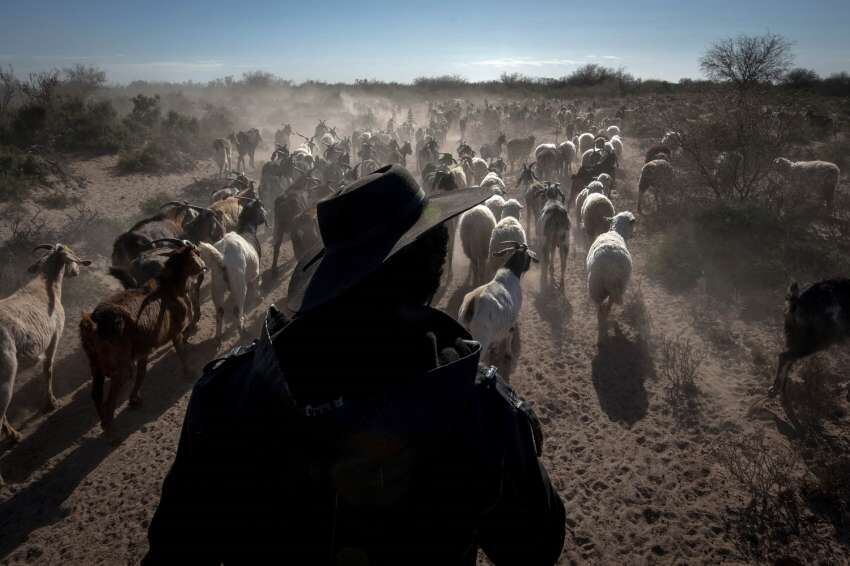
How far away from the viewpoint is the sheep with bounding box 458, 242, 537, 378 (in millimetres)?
5922

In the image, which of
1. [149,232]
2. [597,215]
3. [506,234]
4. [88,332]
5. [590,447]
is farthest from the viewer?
[597,215]

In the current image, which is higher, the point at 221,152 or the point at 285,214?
the point at 221,152

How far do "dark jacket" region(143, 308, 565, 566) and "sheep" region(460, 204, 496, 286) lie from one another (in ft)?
25.6

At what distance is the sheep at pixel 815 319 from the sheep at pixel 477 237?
491cm

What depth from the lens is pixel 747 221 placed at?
10062 millimetres

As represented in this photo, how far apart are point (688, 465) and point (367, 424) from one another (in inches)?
199

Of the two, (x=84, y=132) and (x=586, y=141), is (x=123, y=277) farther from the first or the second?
(x=586, y=141)

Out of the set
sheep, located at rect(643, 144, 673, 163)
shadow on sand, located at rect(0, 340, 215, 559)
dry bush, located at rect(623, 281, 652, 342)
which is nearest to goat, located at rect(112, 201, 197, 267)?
shadow on sand, located at rect(0, 340, 215, 559)

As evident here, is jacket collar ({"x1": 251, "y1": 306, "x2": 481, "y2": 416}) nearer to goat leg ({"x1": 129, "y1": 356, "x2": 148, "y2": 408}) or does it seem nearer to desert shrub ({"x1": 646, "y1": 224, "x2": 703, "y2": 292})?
goat leg ({"x1": 129, "y1": 356, "x2": 148, "y2": 408})

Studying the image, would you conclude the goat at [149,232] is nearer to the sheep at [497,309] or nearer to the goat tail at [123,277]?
the goat tail at [123,277]

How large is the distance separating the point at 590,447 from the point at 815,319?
3.11 meters

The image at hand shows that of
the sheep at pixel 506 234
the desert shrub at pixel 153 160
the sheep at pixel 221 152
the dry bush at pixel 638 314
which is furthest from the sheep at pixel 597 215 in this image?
the desert shrub at pixel 153 160

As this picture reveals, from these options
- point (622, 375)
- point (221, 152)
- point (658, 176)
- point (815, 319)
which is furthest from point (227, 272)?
point (221, 152)

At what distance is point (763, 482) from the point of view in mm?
4477
